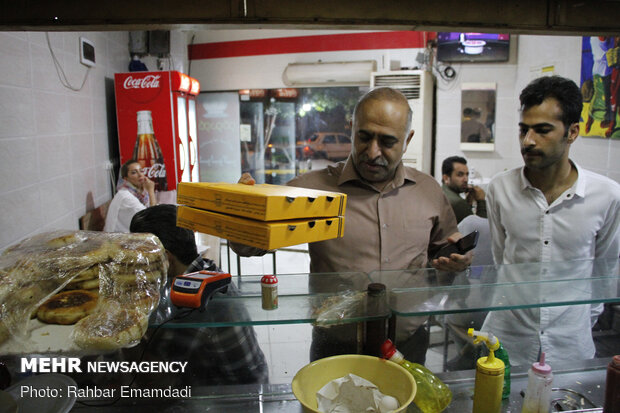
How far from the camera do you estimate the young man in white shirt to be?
192 centimetres

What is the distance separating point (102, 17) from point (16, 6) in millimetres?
262

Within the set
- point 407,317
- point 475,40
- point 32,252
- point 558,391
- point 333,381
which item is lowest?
point 558,391

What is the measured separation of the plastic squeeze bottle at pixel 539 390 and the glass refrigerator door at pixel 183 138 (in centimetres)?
431

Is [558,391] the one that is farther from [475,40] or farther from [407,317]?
[475,40]

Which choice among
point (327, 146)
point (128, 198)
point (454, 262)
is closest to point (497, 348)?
point (454, 262)

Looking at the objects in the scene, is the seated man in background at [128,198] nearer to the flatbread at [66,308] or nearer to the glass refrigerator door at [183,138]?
the glass refrigerator door at [183,138]

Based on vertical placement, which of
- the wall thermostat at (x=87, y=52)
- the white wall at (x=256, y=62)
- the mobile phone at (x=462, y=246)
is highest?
the white wall at (x=256, y=62)

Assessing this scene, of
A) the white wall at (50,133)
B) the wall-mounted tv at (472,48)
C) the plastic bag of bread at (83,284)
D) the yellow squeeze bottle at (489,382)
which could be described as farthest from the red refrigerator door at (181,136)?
the yellow squeeze bottle at (489,382)

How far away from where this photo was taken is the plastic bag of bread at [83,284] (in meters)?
1.13

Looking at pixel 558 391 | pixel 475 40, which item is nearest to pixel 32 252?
pixel 558 391

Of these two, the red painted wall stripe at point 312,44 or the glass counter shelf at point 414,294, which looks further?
the red painted wall stripe at point 312,44

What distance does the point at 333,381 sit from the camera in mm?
1237

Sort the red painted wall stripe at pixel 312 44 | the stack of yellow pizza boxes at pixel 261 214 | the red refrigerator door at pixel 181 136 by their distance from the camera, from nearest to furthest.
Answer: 1. the stack of yellow pizza boxes at pixel 261 214
2. the red refrigerator door at pixel 181 136
3. the red painted wall stripe at pixel 312 44

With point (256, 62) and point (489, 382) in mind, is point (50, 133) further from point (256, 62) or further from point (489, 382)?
point (489, 382)
